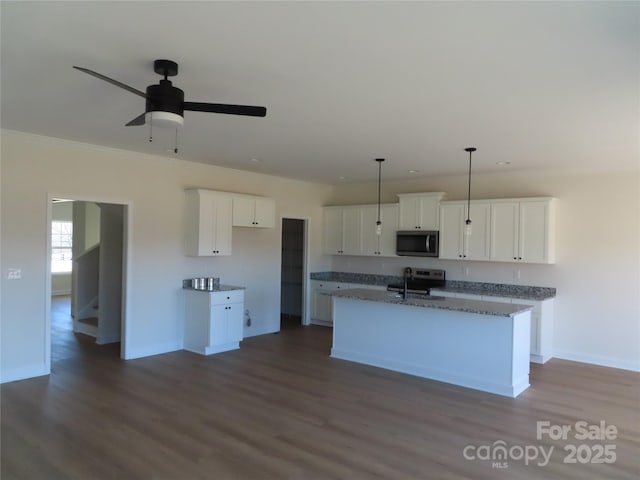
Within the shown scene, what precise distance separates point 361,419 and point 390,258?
430cm

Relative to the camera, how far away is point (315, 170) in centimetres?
680

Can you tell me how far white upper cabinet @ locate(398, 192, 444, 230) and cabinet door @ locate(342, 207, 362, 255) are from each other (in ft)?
2.74

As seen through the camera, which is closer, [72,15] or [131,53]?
[72,15]

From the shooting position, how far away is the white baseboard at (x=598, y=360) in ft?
18.8

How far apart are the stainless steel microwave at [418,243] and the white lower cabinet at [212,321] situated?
273 centimetres

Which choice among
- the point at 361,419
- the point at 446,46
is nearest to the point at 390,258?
the point at 361,419

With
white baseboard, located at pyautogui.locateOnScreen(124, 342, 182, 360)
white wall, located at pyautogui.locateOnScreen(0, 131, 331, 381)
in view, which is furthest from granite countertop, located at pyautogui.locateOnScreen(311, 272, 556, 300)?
white baseboard, located at pyautogui.locateOnScreen(124, 342, 182, 360)

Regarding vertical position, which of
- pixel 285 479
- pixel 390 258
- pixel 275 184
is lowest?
pixel 285 479

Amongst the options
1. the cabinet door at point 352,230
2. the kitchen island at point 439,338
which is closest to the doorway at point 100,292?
the kitchen island at point 439,338

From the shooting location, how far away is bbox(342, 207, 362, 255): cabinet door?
800 cm

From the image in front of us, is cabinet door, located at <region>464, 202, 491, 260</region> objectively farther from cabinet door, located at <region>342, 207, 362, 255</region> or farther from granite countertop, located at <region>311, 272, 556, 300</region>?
cabinet door, located at <region>342, 207, 362, 255</region>

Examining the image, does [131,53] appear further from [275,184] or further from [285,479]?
[275,184]

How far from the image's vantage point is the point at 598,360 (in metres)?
5.93

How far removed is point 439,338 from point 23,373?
14.9 feet
